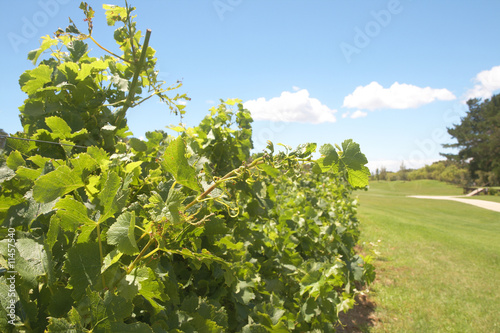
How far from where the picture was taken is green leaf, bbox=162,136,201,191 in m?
0.83

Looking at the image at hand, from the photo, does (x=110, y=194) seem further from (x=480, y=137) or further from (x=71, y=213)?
(x=480, y=137)

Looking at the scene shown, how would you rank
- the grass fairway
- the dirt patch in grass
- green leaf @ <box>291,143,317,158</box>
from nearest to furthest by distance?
1. green leaf @ <box>291,143,317,158</box>
2. the dirt patch in grass
3. the grass fairway

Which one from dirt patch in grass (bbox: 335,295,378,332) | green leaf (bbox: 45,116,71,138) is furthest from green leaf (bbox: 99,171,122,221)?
dirt patch in grass (bbox: 335,295,378,332)

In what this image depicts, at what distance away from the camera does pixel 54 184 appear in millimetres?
740

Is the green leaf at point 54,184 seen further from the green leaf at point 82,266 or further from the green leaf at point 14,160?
the green leaf at point 14,160

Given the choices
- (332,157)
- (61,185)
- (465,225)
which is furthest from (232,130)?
(465,225)

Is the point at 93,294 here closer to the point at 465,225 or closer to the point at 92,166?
the point at 92,166

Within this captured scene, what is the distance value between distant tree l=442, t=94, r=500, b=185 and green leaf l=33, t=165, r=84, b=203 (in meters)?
54.4

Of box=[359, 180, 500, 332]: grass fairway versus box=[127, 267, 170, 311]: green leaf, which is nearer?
box=[127, 267, 170, 311]: green leaf

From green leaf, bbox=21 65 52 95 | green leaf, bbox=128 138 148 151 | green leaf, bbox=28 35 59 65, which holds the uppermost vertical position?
green leaf, bbox=28 35 59 65

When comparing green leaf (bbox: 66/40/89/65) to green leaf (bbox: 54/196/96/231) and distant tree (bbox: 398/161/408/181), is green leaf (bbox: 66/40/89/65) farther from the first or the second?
distant tree (bbox: 398/161/408/181)

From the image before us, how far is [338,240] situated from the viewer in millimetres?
3592

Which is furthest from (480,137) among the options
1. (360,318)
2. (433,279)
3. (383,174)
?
(360,318)

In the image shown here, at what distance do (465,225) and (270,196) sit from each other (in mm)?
20352
